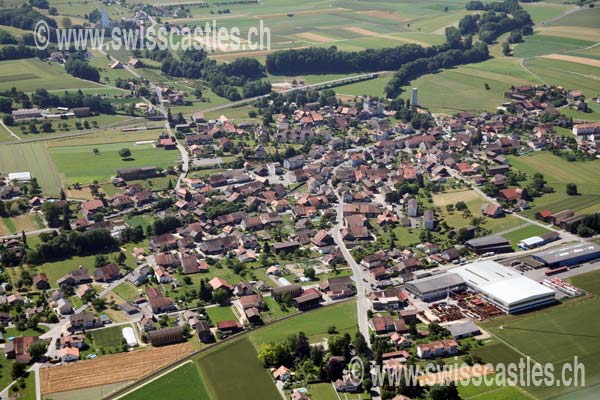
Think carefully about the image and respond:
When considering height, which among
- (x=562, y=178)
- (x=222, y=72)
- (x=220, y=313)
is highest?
(x=222, y=72)

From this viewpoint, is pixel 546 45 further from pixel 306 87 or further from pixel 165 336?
pixel 165 336

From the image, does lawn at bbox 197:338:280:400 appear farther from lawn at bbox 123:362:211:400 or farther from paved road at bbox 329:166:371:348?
paved road at bbox 329:166:371:348

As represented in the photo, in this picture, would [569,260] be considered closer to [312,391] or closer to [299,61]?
[312,391]

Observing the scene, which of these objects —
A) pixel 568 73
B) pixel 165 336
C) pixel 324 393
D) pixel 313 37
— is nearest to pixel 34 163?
pixel 165 336

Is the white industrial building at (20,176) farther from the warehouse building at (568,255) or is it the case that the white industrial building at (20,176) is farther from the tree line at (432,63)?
the tree line at (432,63)

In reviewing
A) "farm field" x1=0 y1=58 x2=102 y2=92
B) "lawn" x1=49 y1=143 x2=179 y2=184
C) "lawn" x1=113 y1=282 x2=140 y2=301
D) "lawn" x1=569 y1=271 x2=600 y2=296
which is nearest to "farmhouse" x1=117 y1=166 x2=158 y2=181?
"lawn" x1=49 y1=143 x2=179 y2=184
